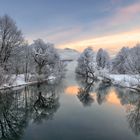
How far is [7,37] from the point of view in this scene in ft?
150

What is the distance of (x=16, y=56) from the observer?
4797 centimetres

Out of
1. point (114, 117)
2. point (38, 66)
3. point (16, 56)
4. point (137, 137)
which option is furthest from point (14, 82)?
point (137, 137)

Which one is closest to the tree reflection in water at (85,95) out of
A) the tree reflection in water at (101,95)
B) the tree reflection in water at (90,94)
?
the tree reflection in water at (90,94)

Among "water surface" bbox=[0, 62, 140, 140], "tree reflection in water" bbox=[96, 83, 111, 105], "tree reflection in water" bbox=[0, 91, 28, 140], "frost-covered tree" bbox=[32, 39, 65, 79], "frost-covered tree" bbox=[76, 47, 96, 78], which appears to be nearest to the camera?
"water surface" bbox=[0, 62, 140, 140]

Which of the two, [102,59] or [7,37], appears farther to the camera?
[102,59]

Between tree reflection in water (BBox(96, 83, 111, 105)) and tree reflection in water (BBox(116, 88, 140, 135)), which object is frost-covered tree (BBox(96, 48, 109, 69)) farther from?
tree reflection in water (BBox(116, 88, 140, 135))

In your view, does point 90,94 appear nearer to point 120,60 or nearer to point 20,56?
point 20,56

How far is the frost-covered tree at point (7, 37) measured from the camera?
44.8 metres

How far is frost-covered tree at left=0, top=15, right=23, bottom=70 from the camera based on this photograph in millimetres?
44781

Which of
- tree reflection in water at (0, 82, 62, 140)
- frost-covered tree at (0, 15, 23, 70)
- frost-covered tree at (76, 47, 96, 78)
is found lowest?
tree reflection in water at (0, 82, 62, 140)

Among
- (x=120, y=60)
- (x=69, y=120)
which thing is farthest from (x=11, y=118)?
(x=120, y=60)

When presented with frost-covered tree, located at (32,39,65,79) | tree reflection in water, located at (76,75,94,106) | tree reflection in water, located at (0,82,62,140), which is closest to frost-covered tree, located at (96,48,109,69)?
frost-covered tree, located at (32,39,65,79)

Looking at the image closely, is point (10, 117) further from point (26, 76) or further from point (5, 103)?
point (26, 76)

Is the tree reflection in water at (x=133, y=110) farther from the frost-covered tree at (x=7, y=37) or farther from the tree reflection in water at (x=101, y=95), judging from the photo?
the frost-covered tree at (x=7, y=37)
